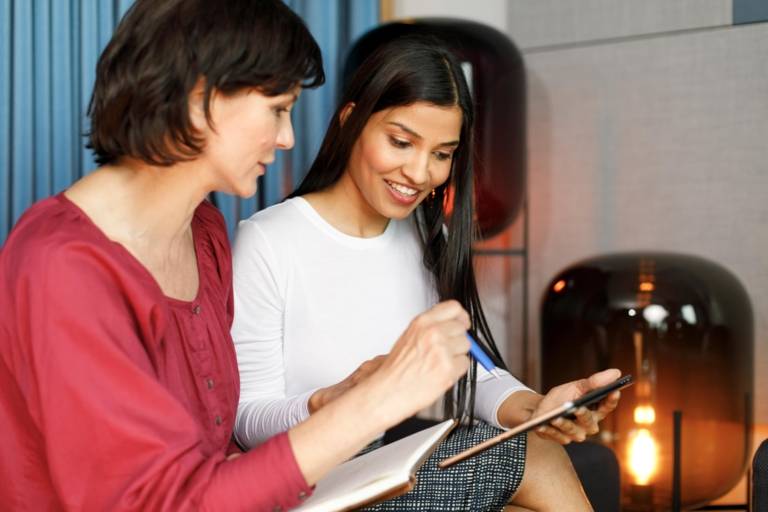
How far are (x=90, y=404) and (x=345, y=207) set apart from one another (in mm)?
704

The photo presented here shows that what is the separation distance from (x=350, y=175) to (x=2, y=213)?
685 millimetres

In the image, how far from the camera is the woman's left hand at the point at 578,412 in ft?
4.01

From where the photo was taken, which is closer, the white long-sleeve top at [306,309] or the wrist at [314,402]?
the wrist at [314,402]

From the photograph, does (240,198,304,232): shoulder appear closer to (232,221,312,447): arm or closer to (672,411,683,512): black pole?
(232,221,312,447): arm

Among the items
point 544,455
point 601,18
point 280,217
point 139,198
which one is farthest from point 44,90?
point 601,18

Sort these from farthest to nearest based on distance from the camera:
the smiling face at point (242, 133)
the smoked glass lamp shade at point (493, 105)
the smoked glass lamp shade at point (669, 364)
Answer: the smoked glass lamp shade at point (493, 105), the smoked glass lamp shade at point (669, 364), the smiling face at point (242, 133)

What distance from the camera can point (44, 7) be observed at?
1.78 metres

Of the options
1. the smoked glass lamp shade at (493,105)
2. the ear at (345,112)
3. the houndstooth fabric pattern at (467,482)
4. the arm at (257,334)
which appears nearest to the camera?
the houndstooth fabric pattern at (467,482)

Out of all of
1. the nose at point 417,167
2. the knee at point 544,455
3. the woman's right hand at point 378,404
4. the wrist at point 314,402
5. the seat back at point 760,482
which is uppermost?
the nose at point 417,167

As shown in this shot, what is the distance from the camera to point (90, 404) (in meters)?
0.86

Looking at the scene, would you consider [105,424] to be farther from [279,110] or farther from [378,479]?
[279,110]

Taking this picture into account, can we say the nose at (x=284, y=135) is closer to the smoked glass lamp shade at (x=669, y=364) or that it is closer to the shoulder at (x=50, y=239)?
the shoulder at (x=50, y=239)

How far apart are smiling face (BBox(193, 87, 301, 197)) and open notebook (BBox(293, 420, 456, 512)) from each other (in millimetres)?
316

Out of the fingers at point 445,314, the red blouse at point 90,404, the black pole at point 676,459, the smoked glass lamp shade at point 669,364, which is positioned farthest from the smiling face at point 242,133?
the smoked glass lamp shade at point 669,364
